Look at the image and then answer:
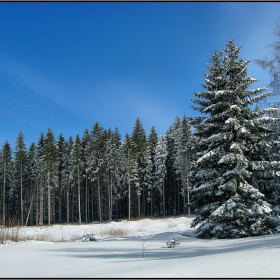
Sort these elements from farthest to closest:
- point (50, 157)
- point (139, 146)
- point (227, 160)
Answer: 1. point (139, 146)
2. point (50, 157)
3. point (227, 160)

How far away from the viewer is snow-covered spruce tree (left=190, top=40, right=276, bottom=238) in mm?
10961

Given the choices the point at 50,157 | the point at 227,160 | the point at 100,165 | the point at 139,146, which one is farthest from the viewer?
the point at 139,146

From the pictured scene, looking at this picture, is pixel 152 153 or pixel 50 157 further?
pixel 152 153

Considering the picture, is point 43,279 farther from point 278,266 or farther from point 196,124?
point 196,124

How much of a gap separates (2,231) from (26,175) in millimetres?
41563

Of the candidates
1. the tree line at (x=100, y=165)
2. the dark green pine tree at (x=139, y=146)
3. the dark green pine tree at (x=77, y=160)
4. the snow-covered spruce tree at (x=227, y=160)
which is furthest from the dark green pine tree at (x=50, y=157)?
the snow-covered spruce tree at (x=227, y=160)

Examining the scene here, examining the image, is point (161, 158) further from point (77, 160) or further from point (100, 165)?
point (77, 160)

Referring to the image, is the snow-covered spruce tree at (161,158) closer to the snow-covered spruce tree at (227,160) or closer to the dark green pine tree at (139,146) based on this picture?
the dark green pine tree at (139,146)

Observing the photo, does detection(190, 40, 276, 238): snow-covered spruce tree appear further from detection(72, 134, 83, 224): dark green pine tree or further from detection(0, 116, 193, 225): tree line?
detection(72, 134, 83, 224): dark green pine tree

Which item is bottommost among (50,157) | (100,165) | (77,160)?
(100,165)

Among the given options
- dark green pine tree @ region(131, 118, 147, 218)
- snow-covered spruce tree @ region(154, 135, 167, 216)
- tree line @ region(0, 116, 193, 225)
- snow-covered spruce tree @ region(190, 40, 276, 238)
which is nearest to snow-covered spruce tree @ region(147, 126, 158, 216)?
tree line @ region(0, 116, 193, 225)

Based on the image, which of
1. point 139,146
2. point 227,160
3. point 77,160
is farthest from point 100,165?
point 227,160

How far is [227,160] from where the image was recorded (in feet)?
37.8

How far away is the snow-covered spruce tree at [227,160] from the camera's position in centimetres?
1096
